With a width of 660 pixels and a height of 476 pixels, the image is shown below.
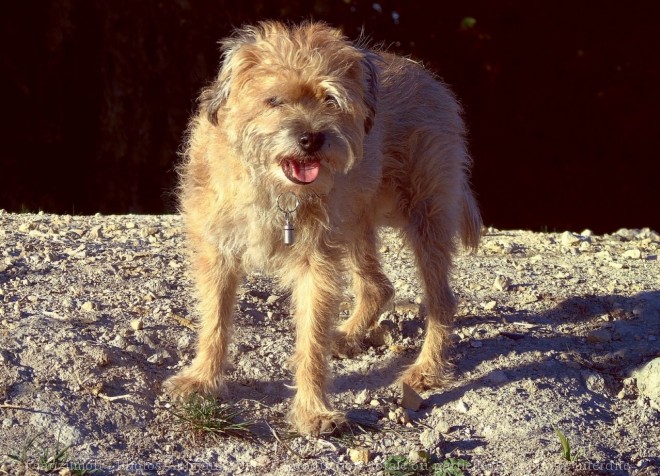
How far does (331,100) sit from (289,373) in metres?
1.64

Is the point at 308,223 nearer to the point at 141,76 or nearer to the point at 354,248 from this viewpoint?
the point at 354,248

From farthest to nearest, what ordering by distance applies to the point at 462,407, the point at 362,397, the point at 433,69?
the point at 433,69 < the point at 362,397 < the point at 462,407

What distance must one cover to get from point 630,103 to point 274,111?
7.86 metres

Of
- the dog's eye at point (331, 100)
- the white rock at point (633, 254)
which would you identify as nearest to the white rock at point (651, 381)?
the white rock at point (633, 254)

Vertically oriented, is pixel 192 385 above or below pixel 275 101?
below

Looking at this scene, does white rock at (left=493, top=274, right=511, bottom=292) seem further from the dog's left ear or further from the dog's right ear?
the dog's right ear

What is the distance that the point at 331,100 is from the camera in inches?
192

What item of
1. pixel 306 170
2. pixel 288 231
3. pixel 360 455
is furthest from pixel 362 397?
pixel 306 170

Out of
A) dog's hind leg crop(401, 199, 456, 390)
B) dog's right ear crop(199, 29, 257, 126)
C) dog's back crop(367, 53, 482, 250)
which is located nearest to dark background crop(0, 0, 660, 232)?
dog's back crop(367, 53, 482, 250)

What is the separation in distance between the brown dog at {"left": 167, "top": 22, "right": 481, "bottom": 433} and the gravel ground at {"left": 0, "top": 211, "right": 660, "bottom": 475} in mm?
237

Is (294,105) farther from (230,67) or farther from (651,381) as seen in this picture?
(651,381)

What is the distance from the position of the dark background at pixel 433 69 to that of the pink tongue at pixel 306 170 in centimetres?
534

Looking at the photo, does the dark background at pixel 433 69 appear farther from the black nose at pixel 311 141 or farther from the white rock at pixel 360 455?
the white rock at pixel 360 455

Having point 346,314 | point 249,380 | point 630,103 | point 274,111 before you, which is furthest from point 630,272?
point 630,103
